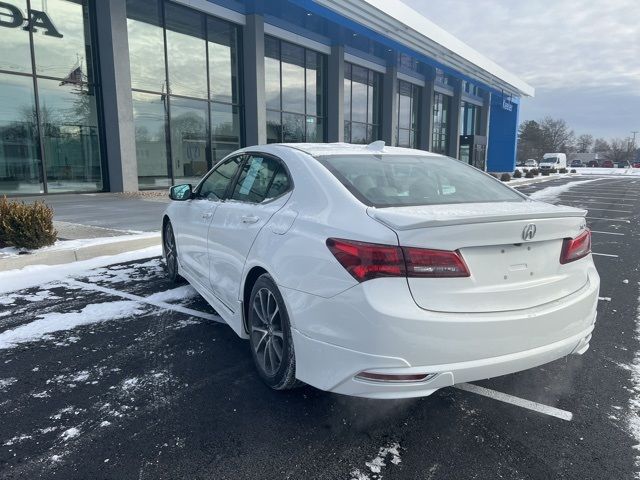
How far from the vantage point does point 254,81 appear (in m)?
17.7

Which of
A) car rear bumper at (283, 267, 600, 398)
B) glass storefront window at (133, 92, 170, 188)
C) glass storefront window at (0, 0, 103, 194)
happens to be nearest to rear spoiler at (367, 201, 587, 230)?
car rear bumper at (283, 267, 600, 398)

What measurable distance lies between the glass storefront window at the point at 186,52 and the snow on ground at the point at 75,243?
10053 mm

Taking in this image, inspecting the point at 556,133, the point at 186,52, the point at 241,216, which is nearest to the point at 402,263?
the point at 241,216

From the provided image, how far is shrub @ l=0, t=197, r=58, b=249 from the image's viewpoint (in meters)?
6.23

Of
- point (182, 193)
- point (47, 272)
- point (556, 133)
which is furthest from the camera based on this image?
point (556, 133)

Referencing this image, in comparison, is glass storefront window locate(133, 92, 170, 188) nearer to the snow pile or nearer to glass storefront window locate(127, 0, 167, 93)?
glass storefront window locate(127, 0, 167, 93)

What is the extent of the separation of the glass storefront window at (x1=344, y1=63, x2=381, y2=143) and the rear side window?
2092cm

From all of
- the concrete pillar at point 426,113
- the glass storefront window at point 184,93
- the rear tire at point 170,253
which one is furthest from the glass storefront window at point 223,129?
the concrete pillar at point 426,113

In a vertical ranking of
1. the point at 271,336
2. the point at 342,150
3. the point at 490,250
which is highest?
the point at 342,150

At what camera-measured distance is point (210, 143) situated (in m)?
17.5

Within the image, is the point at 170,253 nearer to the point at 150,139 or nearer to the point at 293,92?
the point at 150,139

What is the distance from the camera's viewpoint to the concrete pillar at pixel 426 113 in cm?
3109

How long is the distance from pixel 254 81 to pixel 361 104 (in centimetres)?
925

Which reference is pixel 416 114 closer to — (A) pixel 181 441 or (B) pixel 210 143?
(B) pixel 210 143
